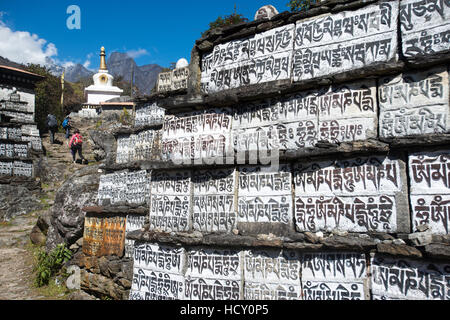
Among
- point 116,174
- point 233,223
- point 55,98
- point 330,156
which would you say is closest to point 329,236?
→ point 330,156

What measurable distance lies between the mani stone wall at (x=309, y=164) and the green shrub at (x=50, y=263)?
4621mm

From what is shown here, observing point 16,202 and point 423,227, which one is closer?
point 423,227

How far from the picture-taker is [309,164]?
418 cm

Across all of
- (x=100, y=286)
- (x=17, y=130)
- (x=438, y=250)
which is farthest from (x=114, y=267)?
(x=17, y=130)

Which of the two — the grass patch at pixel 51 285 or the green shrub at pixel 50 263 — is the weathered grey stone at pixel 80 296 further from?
the green shrub at pixel 50 263

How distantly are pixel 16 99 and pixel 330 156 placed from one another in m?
21.2

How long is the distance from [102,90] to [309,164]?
117 ft

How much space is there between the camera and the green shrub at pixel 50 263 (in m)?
8.69

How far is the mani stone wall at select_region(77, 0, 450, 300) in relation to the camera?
11.4ft

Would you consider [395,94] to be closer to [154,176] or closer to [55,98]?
[154,176]

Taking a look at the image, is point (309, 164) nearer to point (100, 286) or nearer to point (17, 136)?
→ point (100, 286)

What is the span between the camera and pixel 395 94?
3.71 meters

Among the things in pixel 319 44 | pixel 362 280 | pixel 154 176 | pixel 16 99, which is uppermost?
pixel 16 99

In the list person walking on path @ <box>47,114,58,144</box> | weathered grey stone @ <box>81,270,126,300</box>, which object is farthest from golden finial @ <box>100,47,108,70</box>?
weathered grey stone @ <box>81,270,126,300</box>
